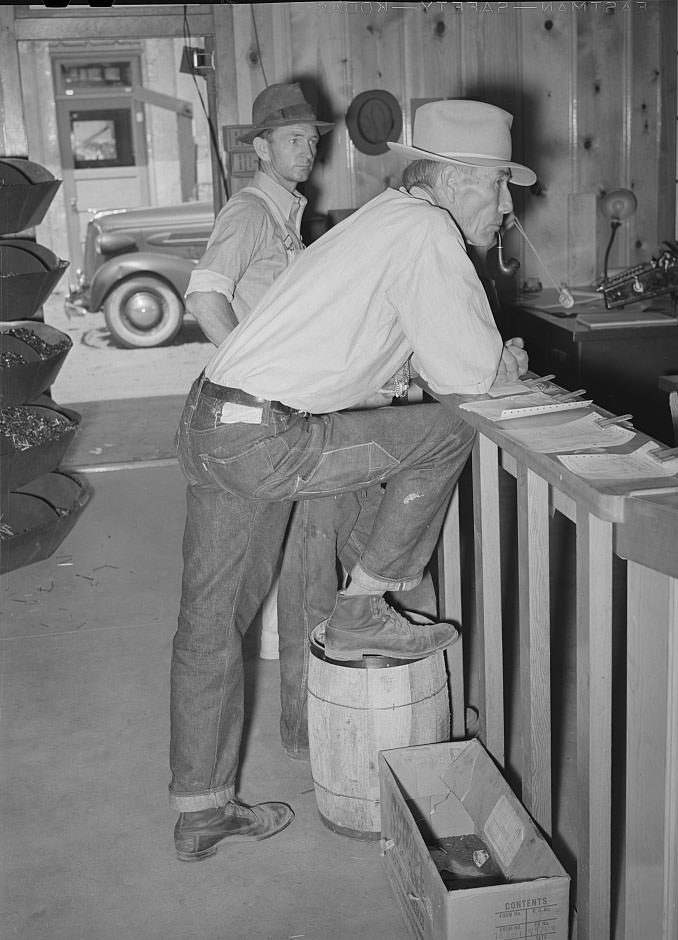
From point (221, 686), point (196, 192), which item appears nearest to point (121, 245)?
point (196, 192)

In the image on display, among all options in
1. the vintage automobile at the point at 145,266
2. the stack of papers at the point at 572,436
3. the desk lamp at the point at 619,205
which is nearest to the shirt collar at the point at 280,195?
the stack of papers at the point at 572,436

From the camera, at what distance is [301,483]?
2.51 m

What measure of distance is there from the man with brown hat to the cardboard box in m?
1.54

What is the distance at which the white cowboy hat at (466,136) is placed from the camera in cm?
246

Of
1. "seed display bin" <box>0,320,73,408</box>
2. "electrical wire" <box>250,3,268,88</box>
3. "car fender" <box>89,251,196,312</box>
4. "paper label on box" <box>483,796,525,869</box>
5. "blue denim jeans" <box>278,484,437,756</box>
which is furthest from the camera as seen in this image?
"car fender" <box>89,251,196,312</box>

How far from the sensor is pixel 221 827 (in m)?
2.73

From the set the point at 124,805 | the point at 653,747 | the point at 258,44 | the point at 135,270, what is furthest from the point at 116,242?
the point at 653,747

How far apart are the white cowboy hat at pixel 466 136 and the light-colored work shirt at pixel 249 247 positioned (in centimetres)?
116

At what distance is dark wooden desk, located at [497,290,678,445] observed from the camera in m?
4.75

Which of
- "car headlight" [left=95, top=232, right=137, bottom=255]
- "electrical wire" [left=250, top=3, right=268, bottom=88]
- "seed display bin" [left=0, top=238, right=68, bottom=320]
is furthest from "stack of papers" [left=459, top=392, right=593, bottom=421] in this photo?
"car headlight" [left=95, top=232, right=137, bottom=255]

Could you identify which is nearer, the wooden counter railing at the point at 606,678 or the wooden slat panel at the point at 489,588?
the wooden counter railing at the point at 606,678

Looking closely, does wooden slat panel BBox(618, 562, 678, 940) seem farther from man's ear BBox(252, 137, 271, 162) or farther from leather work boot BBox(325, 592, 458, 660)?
man's ear BBox(252, 137, 271, 162)

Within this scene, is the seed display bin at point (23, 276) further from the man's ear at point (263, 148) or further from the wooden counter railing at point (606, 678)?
the wooden counter railing at point (606, 678)

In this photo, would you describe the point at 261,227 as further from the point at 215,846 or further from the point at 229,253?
the point at 215,846
